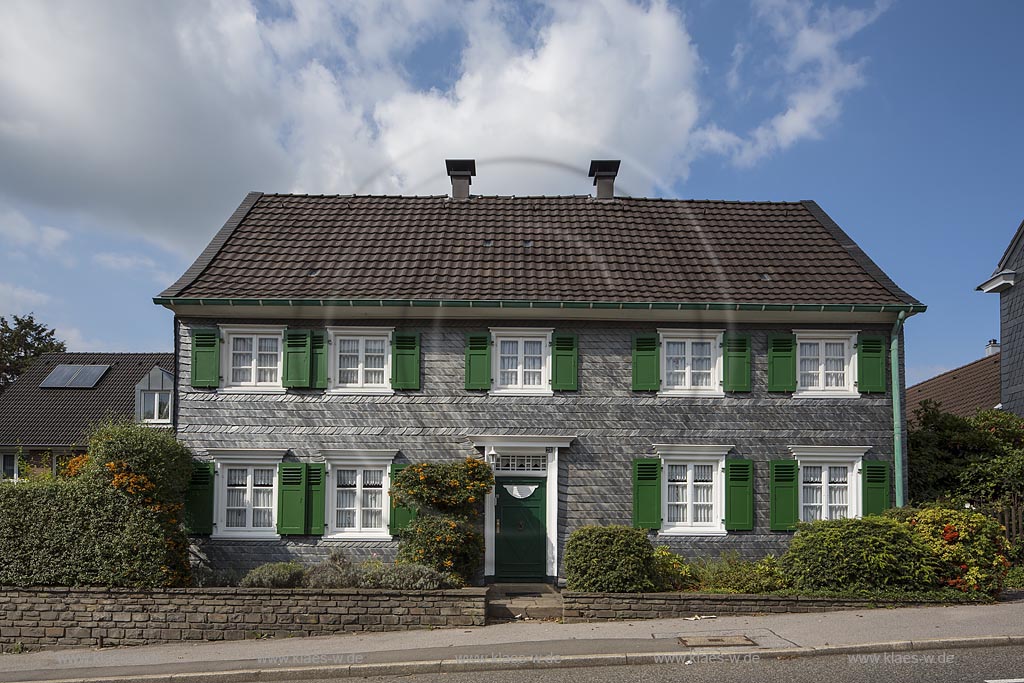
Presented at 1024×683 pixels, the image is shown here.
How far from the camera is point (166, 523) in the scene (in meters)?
14.0

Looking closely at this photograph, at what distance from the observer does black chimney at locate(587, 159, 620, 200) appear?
20281 millimetres

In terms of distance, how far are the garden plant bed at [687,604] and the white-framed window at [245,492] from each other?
623 cm

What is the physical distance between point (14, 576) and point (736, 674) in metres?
10.8

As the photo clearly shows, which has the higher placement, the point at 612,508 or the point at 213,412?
the point at 213,412

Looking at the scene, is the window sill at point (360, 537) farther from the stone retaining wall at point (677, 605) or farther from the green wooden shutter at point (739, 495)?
the green wooden shutter at point (739, 495)

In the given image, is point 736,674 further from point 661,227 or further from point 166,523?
point 661,227

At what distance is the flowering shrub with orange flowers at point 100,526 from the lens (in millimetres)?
13273

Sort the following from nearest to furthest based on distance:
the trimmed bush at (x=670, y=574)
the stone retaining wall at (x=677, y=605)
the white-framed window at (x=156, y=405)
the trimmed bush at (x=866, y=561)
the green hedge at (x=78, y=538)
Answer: the stone retaining wall at (x=677, y=605) < the trimmed bush at (x=866, y=561) < the green hedge at (x=78, y=538) < the trimmed bush at (x=670, y=574) < the white-framed window at (x=156, y=405)

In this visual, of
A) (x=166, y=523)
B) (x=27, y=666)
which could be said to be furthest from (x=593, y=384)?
(x=27, y=666)

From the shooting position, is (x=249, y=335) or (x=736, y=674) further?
(x=249, y=335)

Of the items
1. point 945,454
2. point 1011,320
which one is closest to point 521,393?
point 945,454

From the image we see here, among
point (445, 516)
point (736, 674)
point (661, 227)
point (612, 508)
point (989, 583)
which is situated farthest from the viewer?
point (661, 227)

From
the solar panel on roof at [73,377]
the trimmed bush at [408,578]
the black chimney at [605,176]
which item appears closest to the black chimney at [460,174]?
the black chimney at [605,176]

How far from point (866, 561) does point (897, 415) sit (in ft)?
13.1
